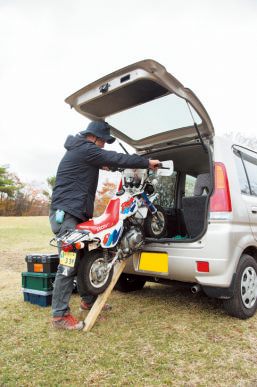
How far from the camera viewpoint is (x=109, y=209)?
2.68 m

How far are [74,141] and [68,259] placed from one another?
1089 millimetres

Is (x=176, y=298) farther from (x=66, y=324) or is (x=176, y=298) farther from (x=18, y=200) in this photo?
(x=18, y=200)

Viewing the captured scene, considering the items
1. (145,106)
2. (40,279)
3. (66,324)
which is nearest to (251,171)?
(145,106)

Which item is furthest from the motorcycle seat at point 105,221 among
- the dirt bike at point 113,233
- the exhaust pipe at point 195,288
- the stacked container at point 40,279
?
the stacked container at point 40,279

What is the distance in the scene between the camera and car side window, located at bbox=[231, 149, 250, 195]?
9.53 feet

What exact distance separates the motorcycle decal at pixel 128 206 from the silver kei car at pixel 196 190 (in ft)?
1.42

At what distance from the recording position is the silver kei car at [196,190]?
252cm

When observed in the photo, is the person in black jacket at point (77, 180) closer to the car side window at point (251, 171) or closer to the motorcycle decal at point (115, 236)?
the motorcycle decal at point (115, 236)

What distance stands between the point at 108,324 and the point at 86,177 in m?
1.35

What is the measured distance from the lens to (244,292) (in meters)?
2.73

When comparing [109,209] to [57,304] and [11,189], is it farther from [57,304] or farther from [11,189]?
[11,189]

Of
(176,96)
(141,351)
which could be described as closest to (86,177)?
(176,96)

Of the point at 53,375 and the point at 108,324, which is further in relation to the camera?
the point at 108,324

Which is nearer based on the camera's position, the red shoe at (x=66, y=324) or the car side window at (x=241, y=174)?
the red shoe at (x=66, y=324)
